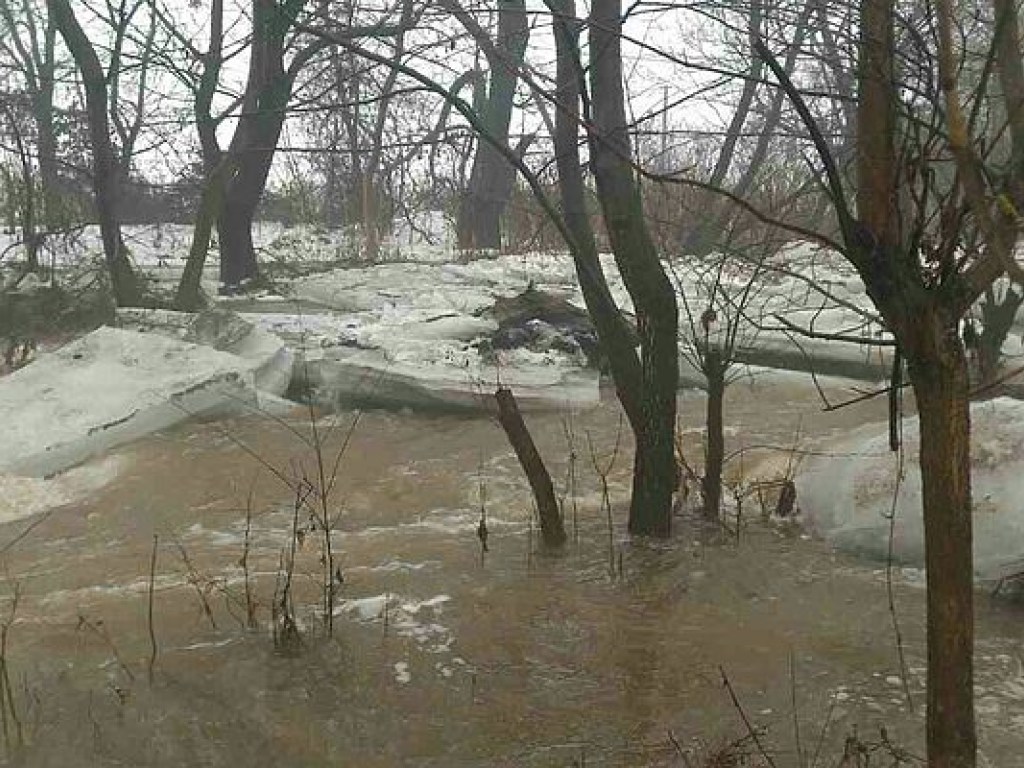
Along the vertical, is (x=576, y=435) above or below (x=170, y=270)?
below

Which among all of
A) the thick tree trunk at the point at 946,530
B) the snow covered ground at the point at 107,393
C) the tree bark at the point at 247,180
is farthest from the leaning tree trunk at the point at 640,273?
the tree bark at the point at 247,180

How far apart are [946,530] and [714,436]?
8.17 feet

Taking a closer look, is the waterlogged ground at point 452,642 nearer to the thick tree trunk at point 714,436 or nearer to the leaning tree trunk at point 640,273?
the thick tree trunk at point 714,436

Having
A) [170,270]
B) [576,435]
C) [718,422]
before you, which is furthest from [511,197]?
[718,422]

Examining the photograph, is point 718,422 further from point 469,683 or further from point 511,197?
point 511,197

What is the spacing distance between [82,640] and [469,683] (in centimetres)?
123

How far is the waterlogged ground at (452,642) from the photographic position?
294 cm

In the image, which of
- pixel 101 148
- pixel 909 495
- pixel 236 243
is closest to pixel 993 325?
pixel 909 495

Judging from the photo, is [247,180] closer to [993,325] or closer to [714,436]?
[993,325]

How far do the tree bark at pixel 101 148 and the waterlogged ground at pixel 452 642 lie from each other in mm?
3867

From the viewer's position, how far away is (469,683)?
10.7ft

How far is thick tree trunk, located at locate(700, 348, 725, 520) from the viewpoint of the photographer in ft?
14.5

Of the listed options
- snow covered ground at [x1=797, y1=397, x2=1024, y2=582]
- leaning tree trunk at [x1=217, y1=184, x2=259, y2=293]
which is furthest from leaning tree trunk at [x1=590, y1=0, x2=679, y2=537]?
leaning tree trunk at [x1=217, y1=184, x2=259, y2=293]

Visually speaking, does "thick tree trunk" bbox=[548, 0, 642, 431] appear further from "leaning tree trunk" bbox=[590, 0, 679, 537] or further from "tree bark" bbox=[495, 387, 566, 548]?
"tree bark" bbox=[495, 387, 566, 548]
